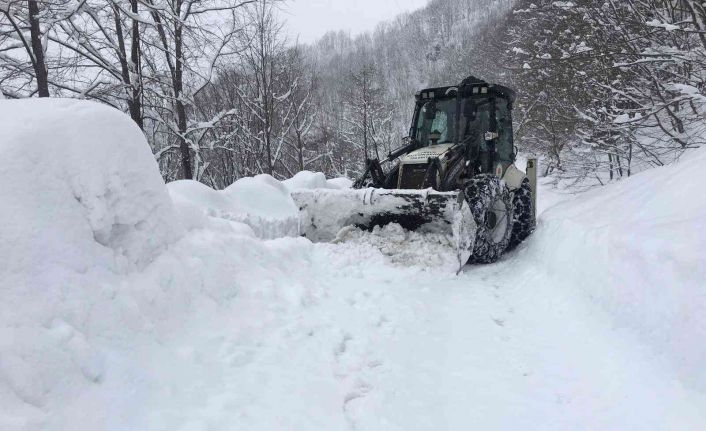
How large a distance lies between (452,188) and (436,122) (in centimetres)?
152

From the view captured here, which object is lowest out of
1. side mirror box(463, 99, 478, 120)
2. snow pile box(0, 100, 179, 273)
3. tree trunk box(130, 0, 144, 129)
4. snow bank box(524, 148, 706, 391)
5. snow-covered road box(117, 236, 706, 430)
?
snow-covered road box(117, 236, 706, 430)

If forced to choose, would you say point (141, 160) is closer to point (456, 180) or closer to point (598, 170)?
point (456, 180)

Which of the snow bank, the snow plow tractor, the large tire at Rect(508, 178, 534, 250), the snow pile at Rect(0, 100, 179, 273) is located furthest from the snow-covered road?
the large tire at Rect(508, 178, 534, 250)

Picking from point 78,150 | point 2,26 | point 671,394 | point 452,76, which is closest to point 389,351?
point 671,394

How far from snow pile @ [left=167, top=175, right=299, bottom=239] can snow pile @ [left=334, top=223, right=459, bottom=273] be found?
7.47ft

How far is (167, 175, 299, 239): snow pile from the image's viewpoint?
25.8 ft

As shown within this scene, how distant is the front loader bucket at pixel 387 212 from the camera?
545cm

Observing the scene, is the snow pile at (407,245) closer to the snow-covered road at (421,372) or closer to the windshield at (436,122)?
the snow-covered road at (421,372)

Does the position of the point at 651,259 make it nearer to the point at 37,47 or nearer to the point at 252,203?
the point at 252,203

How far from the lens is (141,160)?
11.6 ft

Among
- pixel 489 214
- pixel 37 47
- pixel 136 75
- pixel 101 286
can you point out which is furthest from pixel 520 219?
pixel 136 75

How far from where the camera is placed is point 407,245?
18.9 feet

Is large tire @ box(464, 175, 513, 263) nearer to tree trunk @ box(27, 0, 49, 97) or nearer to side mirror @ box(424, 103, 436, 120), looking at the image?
side mirror @ box(424, 103, 436, 120)

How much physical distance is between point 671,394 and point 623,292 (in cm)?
107
